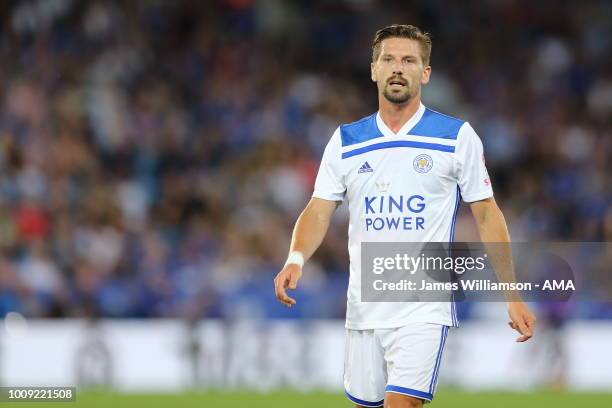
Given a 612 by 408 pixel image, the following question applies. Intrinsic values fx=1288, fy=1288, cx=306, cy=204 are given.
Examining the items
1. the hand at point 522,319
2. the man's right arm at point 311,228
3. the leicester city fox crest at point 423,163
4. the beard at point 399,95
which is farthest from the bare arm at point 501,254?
the man's right arm at point 311,228

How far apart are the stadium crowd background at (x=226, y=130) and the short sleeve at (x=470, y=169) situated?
7.56 m

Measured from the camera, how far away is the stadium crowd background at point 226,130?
13.5 meters

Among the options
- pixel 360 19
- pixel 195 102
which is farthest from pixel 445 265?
pixel 360 19

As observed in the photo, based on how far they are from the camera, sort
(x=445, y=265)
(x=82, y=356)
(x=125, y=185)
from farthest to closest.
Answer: (x=125, y=185)
(x=82, y=356)
(x=445, y=265)

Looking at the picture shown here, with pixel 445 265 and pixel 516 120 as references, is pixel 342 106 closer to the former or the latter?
pixel 516 120

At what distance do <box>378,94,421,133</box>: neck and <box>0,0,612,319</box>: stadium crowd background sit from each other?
7.42 m

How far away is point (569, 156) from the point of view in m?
16.0

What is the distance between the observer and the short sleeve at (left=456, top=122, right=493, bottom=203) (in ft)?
18.9

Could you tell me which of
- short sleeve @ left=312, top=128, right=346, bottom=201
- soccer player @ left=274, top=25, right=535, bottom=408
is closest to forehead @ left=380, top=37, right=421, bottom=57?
soccer player @ left=274, top=25, right=535, bottom=408

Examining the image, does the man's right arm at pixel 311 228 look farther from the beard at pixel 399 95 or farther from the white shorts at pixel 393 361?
the beard at pixel 399 95

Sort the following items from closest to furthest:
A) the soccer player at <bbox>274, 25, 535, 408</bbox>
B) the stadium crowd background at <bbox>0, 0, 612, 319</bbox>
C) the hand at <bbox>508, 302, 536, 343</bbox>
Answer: the hand at <bbox>508, 302, 536, 343</bbox> → the soccer player at <bbox>274, 25, 535, 408</bbox> → the stadium crowd background at <bbox>0, 0, 612, 319</bbox>

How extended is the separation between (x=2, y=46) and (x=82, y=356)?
16.3ft

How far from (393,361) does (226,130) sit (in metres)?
10.3

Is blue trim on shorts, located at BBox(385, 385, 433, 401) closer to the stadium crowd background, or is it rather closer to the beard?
the beard
